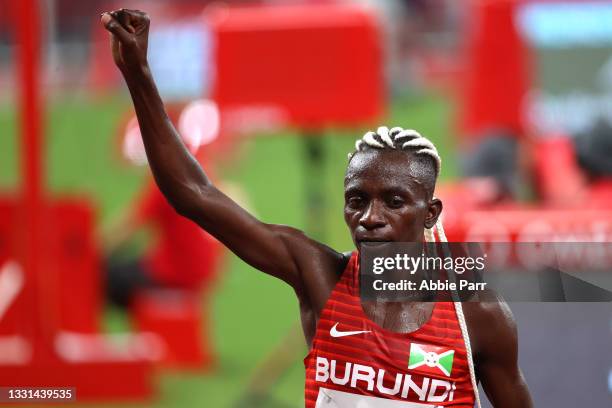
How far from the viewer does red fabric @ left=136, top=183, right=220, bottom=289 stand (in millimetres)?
7875

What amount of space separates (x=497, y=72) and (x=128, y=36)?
233 inches

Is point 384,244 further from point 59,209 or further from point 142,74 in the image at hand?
point 59,209

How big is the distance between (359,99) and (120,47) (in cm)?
311

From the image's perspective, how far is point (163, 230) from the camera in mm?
7965

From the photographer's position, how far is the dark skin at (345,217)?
2.98m

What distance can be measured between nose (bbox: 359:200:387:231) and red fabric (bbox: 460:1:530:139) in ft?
18.4

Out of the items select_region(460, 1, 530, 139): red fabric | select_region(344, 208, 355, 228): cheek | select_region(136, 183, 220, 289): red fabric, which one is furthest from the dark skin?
select_region(460, 1, 530, 139): red fabric

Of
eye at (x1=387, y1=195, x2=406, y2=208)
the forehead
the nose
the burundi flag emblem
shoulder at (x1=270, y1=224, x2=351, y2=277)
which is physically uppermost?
the forehead

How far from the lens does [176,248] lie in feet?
26.3

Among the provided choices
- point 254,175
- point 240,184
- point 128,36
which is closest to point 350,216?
point 128,36

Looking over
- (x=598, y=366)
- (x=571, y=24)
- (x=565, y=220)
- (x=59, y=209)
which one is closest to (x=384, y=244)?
(x=598, y=366)

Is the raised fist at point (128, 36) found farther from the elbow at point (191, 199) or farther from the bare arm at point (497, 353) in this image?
the bare arm at point (497, 353)

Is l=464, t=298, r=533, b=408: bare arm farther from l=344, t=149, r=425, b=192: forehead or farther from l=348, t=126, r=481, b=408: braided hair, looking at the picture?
l=344, t=149, r=425, b=192: forehead

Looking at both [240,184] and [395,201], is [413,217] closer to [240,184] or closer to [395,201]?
[395,201]
